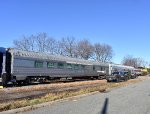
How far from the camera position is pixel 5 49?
2870cm

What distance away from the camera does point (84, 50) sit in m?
117

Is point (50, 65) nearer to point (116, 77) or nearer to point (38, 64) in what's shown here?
point (38, 64)

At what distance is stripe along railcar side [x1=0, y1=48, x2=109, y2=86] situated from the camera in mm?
28828

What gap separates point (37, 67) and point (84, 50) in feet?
276

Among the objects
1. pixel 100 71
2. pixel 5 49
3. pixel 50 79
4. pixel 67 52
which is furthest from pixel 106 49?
pixel 5 49

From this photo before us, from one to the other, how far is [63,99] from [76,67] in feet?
94.4

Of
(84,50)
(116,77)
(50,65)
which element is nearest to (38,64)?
(50,65)

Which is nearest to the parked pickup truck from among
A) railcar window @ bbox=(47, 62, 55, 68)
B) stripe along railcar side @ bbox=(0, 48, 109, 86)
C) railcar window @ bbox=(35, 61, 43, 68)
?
stripe along railcar side @ bbox=(0, 48, 109, 86)

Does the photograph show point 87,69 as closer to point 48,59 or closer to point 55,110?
point 48,59

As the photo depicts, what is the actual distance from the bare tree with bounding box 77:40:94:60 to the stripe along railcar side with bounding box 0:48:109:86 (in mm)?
65970

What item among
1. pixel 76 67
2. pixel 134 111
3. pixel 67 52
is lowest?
pixel 134 111

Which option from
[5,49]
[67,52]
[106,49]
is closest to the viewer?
[5,49]

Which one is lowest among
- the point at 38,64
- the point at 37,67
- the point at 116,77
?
the point at 116,77

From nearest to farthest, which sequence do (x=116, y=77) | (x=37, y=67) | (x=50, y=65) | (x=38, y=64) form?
(x=37, y=67), (x=38, y=64), (x=50, y=65), (x=116, y=77)
